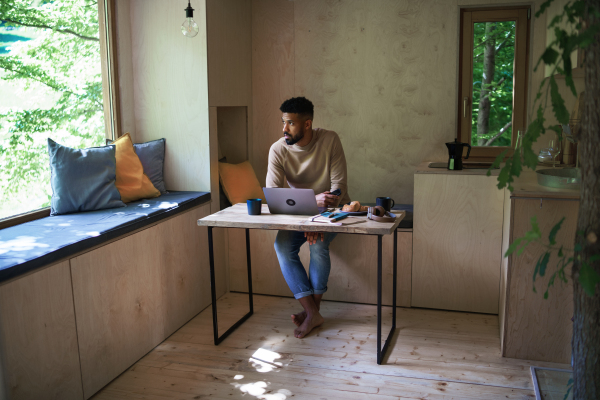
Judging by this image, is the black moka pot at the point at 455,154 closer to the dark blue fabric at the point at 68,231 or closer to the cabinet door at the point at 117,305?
the dark blue fabric at the point at 68,231

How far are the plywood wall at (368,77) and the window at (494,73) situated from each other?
105 millimetres

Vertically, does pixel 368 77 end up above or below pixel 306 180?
above

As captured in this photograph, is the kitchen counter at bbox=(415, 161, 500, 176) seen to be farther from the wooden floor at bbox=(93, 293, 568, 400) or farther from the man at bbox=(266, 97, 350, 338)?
the wooden floor at bbox=(93, 293, 568, 400)

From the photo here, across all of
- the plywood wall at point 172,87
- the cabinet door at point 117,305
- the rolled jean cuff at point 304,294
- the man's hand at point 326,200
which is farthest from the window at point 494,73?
the cabinet door at point 117,305

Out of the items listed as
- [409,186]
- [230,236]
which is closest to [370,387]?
[230,236]

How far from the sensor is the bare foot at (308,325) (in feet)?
10.6

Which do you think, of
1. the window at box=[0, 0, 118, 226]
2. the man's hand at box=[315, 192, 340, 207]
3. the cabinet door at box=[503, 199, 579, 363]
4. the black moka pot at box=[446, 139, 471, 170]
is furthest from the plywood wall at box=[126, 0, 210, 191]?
the cabinet door at box=[503, 199, 579, 363]

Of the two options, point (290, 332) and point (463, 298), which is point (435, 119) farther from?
point (290, 332)

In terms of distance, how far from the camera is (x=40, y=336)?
2.28 m

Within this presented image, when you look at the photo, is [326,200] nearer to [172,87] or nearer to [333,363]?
[333,363]

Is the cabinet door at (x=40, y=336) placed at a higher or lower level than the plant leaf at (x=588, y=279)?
lower

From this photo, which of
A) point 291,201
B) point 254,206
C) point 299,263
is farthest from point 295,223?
point 299,263

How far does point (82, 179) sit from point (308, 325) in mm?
Result: 1550

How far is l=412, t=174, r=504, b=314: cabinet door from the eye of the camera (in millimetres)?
3404
